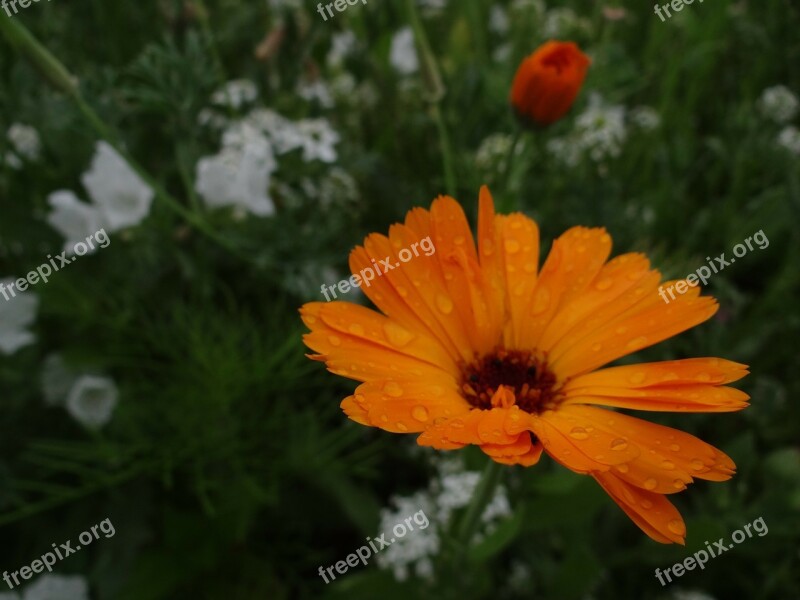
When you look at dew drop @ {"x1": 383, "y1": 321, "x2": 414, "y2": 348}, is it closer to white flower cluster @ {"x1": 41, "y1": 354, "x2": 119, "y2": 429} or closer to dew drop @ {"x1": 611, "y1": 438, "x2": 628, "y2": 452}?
dew drop @ {"x1": 611, "y1": 438, "x2": 628, "y2": 452}

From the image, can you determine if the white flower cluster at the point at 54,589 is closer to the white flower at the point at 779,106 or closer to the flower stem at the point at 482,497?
the flower stem at the point at 482,497

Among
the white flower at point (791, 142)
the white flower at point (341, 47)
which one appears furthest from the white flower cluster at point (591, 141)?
the white flower at point (341, 47)

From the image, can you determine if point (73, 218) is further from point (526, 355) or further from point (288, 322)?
point (526, 355)

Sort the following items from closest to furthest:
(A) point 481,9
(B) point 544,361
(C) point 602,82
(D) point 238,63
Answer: (B) point 544,361
(C) point 602,82
(D) point 238,63
(A) point 481,9

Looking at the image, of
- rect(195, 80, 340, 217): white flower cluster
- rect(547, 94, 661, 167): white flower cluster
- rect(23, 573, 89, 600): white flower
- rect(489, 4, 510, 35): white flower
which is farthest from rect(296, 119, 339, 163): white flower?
rect(489, 4, 510, 35): white flower

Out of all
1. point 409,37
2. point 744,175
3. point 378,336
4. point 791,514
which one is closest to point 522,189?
point 744,175

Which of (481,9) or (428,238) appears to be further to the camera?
(481,9)

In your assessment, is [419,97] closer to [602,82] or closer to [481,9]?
[602,82]
